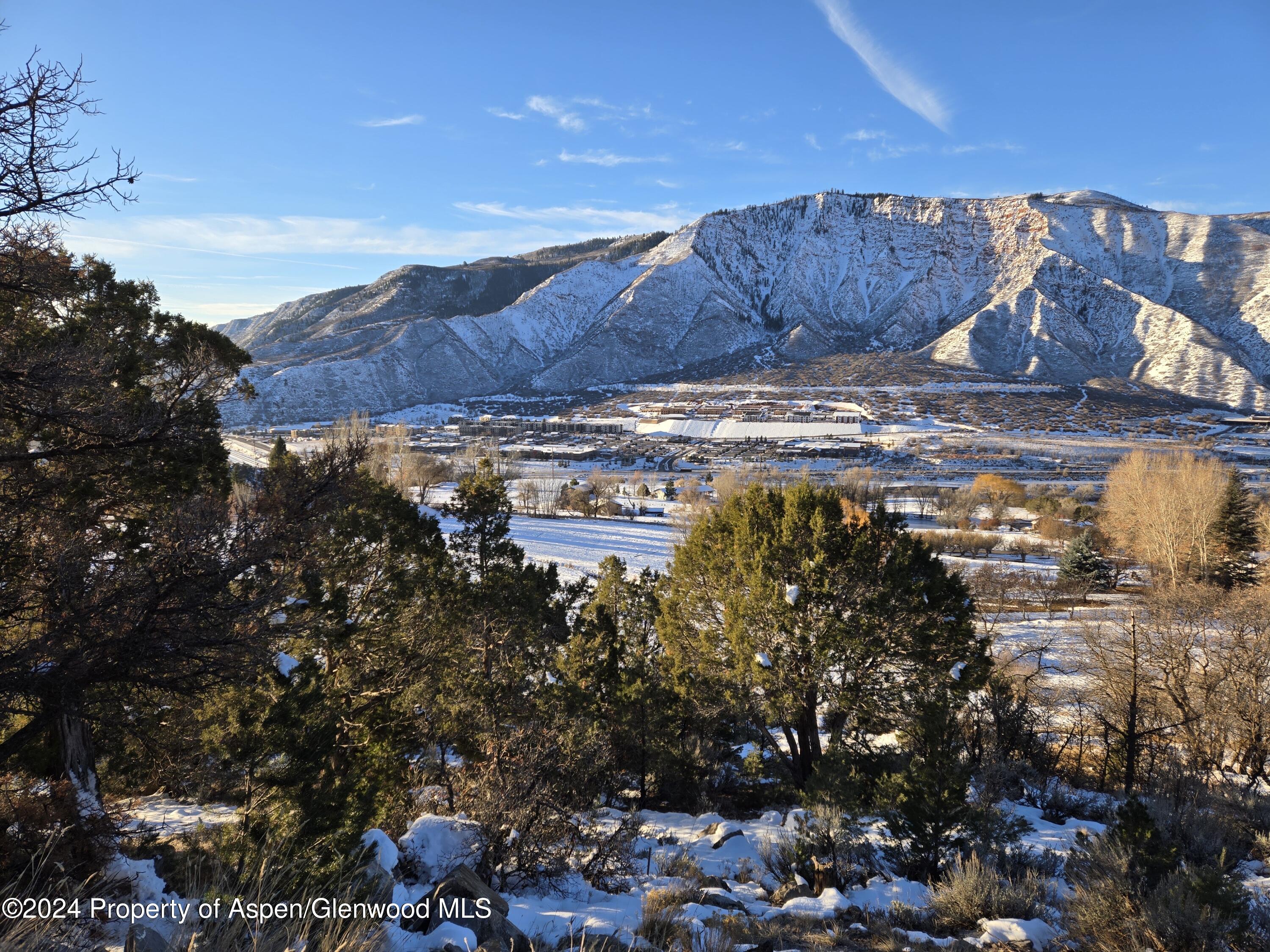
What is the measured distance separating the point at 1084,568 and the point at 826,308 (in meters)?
139

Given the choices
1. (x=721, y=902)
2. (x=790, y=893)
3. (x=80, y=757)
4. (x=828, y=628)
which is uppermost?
(x=828, y=628)

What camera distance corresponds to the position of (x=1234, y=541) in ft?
93.0

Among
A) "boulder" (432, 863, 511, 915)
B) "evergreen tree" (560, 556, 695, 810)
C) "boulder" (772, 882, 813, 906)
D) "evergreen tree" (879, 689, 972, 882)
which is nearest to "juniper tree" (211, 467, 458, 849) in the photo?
"boulder" (432, 863, 511, 915)

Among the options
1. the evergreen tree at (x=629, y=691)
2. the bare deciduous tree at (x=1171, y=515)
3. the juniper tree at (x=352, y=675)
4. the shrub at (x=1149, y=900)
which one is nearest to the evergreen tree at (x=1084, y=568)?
the bare deciduous tree at (x=1171, y=515)

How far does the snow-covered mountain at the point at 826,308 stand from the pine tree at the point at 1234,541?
8681 cm

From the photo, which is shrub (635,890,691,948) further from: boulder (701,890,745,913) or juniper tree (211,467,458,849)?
juniper tree (211,467,458,849)

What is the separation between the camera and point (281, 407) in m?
98.0

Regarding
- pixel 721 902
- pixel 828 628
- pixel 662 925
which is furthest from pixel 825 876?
pixel 828 628

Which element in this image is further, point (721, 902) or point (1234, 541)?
point (1234, 541)

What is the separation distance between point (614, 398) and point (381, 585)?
373ft

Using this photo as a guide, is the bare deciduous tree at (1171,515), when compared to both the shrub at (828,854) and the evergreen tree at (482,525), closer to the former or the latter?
the shrub at (828,854)

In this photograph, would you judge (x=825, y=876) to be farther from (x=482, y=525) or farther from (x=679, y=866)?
(x=482, y=525)

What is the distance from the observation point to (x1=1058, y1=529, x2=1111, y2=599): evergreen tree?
30.5 m

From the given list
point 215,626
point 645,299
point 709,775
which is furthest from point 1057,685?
point 645,299
